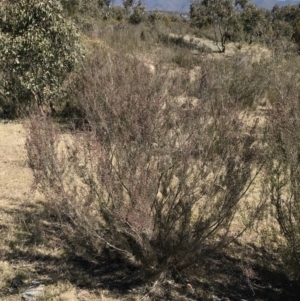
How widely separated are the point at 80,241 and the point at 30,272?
0.56 metres

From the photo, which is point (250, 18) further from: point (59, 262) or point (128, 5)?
point (59, 262)

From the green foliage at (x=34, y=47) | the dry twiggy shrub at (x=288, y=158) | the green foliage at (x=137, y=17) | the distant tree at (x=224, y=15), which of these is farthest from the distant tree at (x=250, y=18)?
the dry twiggy shrub at (x=288, y=158)

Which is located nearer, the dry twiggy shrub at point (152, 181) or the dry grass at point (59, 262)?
the dry twiggy shrub at point (152, 181)

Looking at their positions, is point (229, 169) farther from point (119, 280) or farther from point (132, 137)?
point (119, 280)

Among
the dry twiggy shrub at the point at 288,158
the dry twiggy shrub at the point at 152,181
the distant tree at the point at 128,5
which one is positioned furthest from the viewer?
the distant tree at the point at 128,5

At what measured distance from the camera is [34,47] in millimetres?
8391

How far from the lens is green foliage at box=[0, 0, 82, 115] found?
8.45 metres

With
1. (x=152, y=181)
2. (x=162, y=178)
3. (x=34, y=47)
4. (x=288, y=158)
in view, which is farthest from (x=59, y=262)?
→ (x=34, y=47)

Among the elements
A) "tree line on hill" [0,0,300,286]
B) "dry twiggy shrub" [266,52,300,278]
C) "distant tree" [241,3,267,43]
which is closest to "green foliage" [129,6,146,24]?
"distant tree" [241,3,267,43]

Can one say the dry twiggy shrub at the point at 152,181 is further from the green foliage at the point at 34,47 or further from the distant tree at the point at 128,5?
the distant tree at the point at 128,5

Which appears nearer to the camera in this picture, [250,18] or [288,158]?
[288,158]

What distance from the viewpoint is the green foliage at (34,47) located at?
27.7 feet

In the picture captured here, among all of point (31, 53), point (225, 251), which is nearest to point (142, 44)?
point (31, 53)

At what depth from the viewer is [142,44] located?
16562 mm
